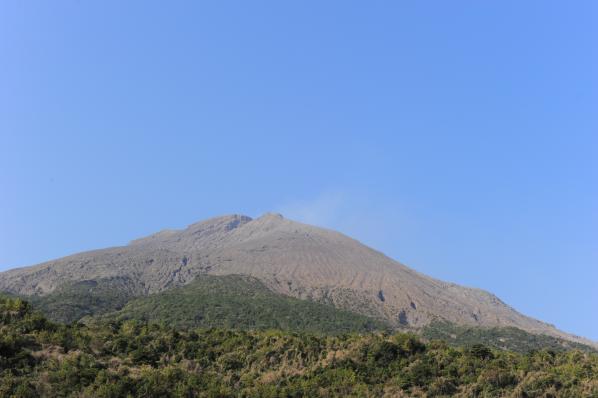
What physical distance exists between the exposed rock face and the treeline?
88.9 metres

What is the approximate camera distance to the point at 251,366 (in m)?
37.6

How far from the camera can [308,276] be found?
158125mm

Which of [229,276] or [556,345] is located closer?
[556,345]

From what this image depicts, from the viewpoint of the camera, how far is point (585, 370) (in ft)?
120

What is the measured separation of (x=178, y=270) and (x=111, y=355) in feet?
440

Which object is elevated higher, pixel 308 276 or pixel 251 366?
pixel 308 276

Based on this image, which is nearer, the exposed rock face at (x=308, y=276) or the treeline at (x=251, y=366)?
the treeline at (x=251, y=366)

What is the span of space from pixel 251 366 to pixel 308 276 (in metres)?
121

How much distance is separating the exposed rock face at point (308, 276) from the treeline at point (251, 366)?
88.9m

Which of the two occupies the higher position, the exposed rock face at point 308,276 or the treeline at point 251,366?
the exposed rock face at point 308,276

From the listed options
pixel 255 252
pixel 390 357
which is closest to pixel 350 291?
pixel 255 252

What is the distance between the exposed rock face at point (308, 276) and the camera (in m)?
143

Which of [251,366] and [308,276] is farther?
[308,276]

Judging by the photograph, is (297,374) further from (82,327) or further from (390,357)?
(82,327)
